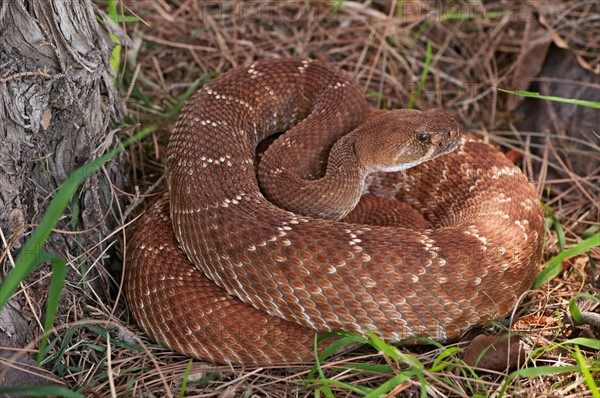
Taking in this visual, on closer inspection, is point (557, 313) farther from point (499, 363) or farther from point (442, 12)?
point (442, 12)

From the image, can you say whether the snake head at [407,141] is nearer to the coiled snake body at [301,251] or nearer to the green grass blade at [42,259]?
the coiled snake body at [301,251]

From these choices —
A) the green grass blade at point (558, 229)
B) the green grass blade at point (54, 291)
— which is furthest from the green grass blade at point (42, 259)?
the green grass blade at point (558, 229)

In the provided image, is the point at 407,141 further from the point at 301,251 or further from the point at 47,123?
the point at 47,123

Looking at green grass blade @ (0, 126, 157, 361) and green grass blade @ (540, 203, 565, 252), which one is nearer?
green grass blade @ (0, 126, 157, 361)

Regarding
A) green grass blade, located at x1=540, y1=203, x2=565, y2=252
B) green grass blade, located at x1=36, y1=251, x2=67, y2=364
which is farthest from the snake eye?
green grass blade, located at x1=36, y1=251, x2=67, y2=364

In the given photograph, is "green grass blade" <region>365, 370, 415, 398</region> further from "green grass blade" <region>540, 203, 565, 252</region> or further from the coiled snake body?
"green grass blade" <region>540, 203, 565, 252</region>

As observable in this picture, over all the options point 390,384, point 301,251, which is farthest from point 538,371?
point 301,251
